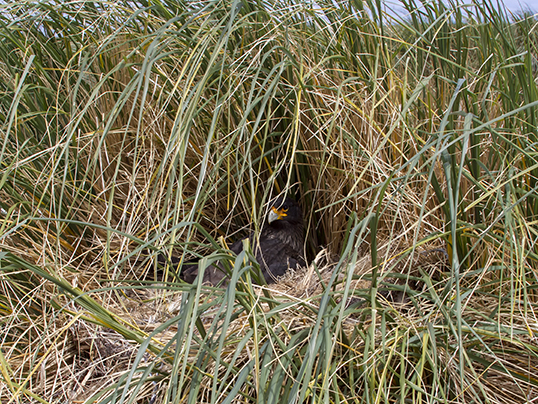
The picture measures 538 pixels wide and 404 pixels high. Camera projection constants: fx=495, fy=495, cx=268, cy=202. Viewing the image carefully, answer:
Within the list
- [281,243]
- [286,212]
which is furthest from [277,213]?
[281,243]

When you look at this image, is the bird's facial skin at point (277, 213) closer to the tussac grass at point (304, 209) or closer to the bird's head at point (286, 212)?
the bird's head at point (286, 212)

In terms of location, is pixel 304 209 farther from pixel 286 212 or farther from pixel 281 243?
pixel 281 243

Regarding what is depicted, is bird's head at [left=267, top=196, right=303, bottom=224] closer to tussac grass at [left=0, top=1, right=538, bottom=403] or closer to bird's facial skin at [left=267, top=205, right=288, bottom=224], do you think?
bird's facial skin at [left=267, top=205, right=288, bottom=224]

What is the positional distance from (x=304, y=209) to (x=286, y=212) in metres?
0.10

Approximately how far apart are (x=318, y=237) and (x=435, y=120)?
918mm

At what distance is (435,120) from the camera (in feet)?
6.98

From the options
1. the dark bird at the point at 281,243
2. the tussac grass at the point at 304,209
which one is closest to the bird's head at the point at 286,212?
the dark bird at the point at 281,243

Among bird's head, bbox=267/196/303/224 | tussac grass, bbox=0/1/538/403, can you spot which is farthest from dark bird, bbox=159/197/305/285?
tussac grass, bbox=0/1/538/403

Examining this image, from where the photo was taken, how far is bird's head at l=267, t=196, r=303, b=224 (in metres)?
2.63

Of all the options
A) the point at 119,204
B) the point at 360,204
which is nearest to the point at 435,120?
the point at 360,204

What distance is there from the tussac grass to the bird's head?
4.4 inches

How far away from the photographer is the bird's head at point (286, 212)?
8.64 feet

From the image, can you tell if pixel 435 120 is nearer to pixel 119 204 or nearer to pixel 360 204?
pixel 360 204

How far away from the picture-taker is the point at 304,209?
107 inches
